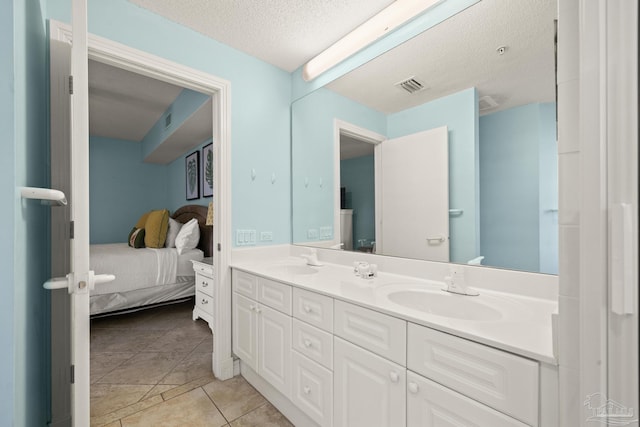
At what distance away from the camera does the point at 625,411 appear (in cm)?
46

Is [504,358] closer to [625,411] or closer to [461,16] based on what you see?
[625,411]

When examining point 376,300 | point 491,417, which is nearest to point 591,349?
point 491,417

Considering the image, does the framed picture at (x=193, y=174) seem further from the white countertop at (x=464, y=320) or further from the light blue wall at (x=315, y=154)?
the white countertop at (x=464, y=320)

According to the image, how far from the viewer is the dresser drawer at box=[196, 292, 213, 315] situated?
2.67 meters

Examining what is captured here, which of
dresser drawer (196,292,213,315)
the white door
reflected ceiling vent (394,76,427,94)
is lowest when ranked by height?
dresser drawer (196,292,213,315)

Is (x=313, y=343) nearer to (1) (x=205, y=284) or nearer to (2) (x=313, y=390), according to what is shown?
(2) (x=313, y=390)

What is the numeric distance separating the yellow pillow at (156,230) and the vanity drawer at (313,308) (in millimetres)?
2849

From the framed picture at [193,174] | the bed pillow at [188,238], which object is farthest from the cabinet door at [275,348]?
the framed picture at [193,174]

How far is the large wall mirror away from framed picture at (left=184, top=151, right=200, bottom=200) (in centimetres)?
281

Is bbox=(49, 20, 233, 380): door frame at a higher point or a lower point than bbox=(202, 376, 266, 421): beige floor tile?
higher

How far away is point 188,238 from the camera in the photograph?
341cm

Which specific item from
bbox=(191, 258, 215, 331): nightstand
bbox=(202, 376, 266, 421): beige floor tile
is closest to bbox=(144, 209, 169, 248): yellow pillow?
bbox=(191, 258, 215, 331): nightstand

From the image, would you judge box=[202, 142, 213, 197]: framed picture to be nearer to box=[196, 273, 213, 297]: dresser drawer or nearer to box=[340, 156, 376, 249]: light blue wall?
box=[196, 273, 213, 297]: dresser drawer

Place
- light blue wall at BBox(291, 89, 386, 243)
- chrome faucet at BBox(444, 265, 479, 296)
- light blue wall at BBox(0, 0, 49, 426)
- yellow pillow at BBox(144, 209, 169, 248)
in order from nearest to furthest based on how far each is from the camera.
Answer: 1. light blue wall at BBox(0, 0, 49, 426)
2. chrome faucet at BBox(444, 265, 479, 296)
3. light blue wall at BBox(291, 89, 386, 243)
4. yellow pillow at BBox(144, 209, 169, 248)
